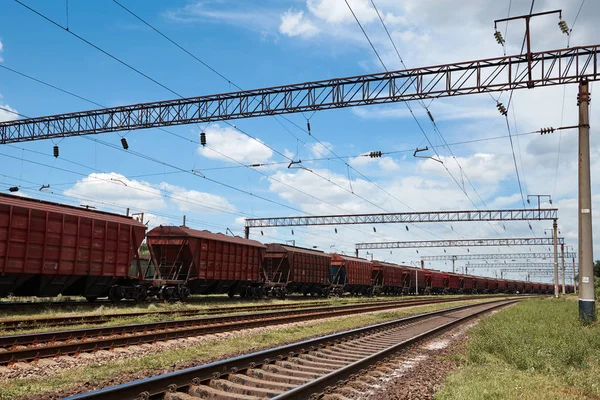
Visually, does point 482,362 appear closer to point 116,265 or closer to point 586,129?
point 586,129

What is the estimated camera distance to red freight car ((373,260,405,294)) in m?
54.5

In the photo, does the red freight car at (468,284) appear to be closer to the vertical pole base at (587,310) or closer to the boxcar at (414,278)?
the boxcar at (414,278)

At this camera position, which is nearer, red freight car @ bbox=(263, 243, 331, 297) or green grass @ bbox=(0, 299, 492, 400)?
green grass @ bbox=(0, 299, 492, 400)

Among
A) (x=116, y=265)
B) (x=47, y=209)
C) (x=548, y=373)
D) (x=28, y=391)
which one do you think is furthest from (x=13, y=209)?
(x=548, y=373)

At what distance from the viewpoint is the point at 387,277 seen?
56.5 m

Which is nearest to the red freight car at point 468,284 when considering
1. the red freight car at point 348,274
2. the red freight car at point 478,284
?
the red freight car at point 478,284

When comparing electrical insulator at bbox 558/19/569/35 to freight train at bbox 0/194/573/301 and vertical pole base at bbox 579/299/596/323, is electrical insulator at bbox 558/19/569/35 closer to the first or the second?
vertical pole base at bbox 579/299/596/323

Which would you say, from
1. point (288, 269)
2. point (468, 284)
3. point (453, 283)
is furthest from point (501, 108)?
point (468, 284)

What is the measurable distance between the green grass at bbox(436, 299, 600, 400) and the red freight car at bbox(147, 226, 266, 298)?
613 inches

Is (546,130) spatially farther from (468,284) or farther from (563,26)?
(468,284)

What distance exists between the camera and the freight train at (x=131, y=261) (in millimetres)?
17891

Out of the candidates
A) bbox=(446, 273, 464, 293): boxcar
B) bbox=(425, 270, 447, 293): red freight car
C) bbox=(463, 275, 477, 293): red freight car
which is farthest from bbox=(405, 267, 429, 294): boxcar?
bbox=(463, 275, 477, 293): red freight car

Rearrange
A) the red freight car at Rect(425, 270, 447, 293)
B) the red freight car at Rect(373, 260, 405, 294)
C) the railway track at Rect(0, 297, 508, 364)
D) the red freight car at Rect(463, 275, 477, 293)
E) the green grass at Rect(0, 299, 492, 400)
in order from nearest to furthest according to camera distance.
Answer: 1. the green grass at Rect(0, 299, 492, 400)
2. the railway track at Rect(0, 297, 508, 364)
3. the red freight car at Rect(373, 260, 405, 294)
4. the red freight car at Rect(425, 270, 447, 293)
5. the red freight car at Rect(463, 275, 477, 293)

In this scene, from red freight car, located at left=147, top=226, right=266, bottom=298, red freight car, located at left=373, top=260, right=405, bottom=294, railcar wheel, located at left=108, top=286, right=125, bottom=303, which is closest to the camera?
railcar wheel, located at left=108, top=286, right=125, bottom=303
